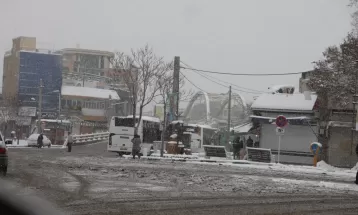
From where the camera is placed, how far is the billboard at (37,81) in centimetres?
8494

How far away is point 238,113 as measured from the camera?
81188 mm

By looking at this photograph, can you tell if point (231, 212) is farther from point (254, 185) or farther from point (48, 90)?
point (48, 90)

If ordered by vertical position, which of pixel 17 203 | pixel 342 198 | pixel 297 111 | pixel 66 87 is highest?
pixel 66 87

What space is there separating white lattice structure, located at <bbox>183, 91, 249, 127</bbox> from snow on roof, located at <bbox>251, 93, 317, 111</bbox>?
31.7 meters

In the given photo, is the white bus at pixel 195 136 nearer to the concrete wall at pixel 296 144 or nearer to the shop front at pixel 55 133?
the concrete wall at pixel 296 144

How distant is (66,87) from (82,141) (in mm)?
31061

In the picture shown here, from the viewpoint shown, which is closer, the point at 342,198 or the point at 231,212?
the point at 231,212

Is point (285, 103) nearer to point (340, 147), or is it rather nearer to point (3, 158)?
point (340, 147)

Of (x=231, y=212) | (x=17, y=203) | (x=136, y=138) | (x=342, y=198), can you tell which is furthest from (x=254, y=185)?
(x=136, y=138)

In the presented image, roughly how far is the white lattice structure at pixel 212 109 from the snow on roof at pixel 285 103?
1248 inches

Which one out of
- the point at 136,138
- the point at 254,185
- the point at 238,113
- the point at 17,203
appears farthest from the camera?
the point at 238,113

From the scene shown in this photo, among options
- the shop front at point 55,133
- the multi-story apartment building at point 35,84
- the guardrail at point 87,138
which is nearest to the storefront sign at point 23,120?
the multi-story apartment building at point 35,84

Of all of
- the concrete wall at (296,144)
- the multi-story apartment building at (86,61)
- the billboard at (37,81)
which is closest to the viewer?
the concrete wall at (296,144)

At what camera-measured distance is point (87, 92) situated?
9669 cm
